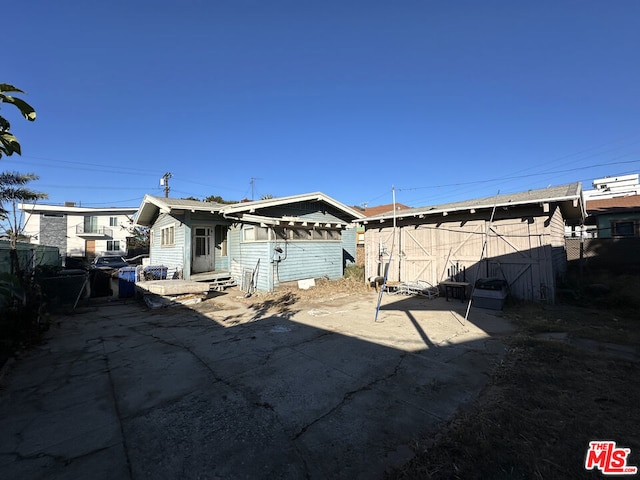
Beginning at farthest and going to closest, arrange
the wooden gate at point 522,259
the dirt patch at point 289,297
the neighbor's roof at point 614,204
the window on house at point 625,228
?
the neighbor's roof at point 614,204
the window on house at point 625,228
the dirt patch at point 289,297
the wooden gate at point 522,259

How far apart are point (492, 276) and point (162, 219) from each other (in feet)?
53.4

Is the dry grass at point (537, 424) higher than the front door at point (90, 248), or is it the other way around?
the front door at point (90, 248)

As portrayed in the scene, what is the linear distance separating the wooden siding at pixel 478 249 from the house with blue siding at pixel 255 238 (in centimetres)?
270

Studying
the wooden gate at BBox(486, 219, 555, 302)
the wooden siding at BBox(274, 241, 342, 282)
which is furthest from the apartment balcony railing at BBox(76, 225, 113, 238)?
the wooden gate at BBox(486, 219, 555, 302)

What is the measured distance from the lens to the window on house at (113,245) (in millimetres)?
31780

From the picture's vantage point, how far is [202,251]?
13.0 meters

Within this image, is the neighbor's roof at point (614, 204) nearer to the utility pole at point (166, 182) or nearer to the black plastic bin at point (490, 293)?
the black plastic bin at point (490, 293)

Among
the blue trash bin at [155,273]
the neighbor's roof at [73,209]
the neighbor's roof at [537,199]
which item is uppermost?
the neighbor's roof at [73,209]

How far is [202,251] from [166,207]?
107 inches

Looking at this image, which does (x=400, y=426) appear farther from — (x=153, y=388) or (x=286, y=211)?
(x=286, y=211)

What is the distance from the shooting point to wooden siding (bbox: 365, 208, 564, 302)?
8.75 m

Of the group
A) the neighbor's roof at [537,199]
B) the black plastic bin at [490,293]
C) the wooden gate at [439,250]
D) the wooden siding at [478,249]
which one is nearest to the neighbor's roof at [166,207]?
the wooden siding at [478,249]

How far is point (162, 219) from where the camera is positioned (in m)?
14.9

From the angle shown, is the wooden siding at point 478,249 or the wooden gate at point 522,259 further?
the wooden siding at point 478,249
